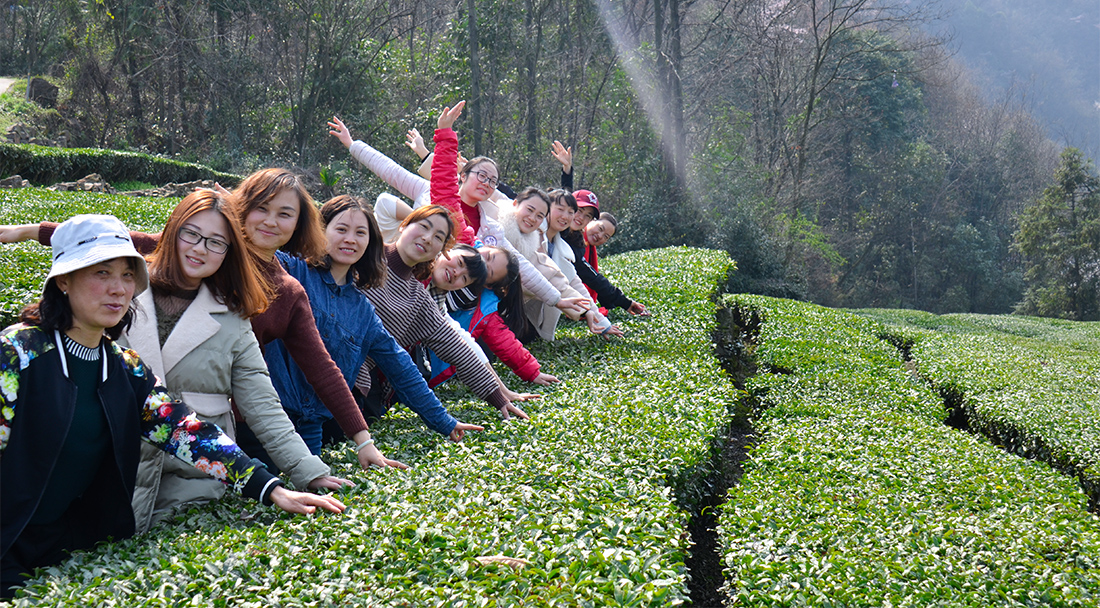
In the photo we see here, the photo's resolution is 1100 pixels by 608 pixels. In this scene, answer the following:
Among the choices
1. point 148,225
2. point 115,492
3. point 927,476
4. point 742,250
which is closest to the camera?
point 115,492

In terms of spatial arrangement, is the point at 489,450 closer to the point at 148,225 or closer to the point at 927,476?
the point at 927,476

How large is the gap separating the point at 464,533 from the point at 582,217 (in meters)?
5.74

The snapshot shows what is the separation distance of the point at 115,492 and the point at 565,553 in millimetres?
1621

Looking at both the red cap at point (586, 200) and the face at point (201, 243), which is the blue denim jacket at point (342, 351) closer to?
the face at point (201, 243)

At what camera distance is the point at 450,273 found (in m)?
4.81

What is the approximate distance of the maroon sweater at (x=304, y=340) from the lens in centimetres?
328

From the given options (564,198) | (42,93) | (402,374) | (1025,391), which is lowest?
(1025,391)

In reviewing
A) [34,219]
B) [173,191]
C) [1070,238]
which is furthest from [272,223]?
[1070,238]

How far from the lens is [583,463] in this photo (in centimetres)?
378

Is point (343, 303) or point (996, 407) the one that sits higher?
point (343, 303)

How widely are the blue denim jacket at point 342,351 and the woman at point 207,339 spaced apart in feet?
1.67

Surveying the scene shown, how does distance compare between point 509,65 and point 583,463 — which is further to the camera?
point 509,65

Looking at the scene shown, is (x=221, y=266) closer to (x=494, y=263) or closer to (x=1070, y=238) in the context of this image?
(x=494, y=263)

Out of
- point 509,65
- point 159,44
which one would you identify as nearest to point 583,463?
point 509,65
